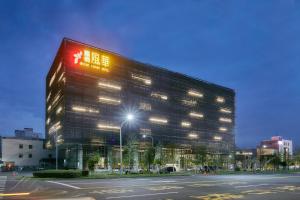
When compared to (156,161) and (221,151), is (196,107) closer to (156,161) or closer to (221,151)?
(221,151)

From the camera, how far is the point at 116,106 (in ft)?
428

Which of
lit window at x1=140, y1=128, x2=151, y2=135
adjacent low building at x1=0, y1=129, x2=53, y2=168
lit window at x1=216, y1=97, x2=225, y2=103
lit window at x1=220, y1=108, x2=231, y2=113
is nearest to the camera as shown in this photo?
adjacent low building at x1=0, y1=129, x2=53, y2=168

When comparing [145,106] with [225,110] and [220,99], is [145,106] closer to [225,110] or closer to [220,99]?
[220,99]

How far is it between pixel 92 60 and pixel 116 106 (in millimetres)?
19153

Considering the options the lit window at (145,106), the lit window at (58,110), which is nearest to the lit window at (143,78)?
the lit window at (145,106)

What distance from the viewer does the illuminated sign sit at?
119 m

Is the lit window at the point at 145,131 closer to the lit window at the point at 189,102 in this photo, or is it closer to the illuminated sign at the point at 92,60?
the lit window at the point at 189,102

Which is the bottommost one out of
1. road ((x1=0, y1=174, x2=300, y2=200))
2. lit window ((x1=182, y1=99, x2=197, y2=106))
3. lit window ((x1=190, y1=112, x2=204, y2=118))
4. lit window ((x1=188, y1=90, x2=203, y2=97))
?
road ((x1=0, y1=174, x2=300, y2=200))

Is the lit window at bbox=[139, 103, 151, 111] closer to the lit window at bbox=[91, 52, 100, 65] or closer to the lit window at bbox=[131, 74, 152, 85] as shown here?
the lit window at bbox=[131, 74, 152, 85]

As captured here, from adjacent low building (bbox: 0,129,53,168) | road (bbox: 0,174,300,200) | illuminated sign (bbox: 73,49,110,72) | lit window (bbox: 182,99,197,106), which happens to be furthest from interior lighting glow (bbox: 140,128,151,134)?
road (bbox: 0,174,300,200)

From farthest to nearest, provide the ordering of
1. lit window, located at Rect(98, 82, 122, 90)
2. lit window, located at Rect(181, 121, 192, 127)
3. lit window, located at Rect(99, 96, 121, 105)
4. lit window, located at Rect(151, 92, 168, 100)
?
lit window, located at Rect(181, 121, 192, 127), lit window, located at Rect(151, 92, 168, 100), lit window, located at Rect(99, 96, 121, 105), lit window, located at Rect(98, 82, 122, 90)

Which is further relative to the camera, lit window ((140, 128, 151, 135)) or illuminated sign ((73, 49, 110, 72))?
lit window ((140, 128, 151, 135))

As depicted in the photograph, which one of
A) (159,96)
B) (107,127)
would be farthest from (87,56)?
(159,96)

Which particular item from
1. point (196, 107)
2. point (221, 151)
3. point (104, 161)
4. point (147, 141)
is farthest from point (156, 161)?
point (221, 151)
